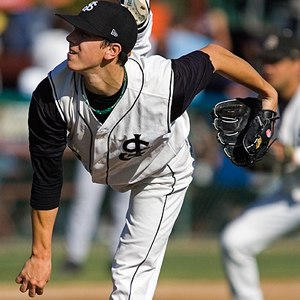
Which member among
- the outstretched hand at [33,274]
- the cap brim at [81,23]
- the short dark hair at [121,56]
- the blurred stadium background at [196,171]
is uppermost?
the cap brim at [81,23]

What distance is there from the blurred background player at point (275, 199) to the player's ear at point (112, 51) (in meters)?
2.11

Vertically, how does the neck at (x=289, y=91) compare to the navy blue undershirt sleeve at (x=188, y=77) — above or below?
below

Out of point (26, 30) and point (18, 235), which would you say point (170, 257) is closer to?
point (18, 235)

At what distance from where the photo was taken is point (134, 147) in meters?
3.39

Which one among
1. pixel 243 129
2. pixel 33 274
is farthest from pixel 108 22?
pixel 33 274

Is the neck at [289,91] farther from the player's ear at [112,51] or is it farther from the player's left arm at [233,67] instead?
the player's ear at [112,51]

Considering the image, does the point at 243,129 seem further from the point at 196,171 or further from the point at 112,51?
the point at 196,171

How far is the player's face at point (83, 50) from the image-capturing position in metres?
3.11

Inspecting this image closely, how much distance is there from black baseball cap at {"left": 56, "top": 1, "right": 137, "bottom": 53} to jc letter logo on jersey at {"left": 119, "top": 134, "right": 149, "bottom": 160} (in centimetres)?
48

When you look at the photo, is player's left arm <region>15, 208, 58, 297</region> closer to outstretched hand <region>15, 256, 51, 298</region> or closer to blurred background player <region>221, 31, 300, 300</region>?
outstretched hand <region>15, 256, 51, 298</region>

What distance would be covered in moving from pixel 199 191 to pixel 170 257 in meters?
1.22

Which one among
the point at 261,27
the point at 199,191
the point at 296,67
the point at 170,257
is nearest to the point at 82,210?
the point at 170,257

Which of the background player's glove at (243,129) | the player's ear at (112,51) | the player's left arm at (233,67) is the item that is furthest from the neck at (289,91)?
the player's ear at (112,51)

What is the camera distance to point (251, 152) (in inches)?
143
